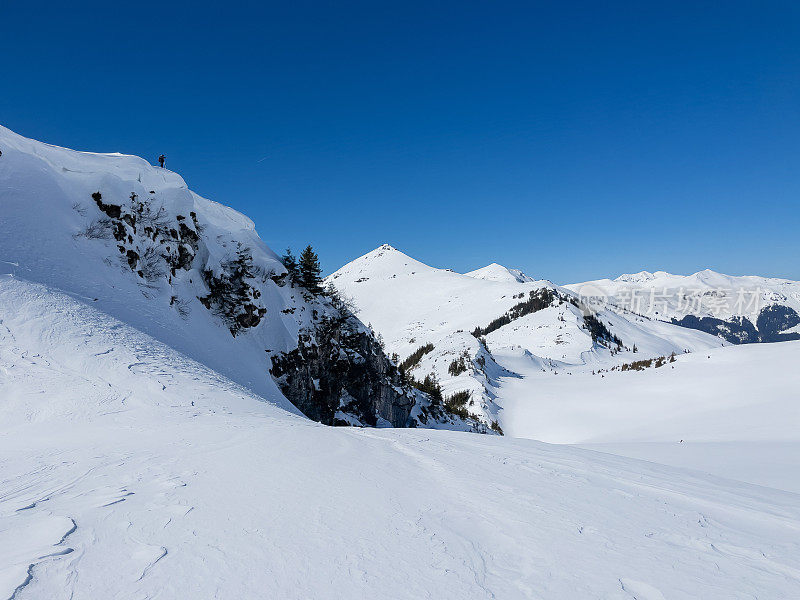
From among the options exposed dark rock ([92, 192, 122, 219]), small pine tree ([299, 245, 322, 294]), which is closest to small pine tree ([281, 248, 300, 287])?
small pine tree ([299, 245, 322, 294])

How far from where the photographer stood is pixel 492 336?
4360 inches

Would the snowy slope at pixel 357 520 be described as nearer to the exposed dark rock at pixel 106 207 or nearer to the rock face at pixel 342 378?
the exposed dark rock at pixel 106 207

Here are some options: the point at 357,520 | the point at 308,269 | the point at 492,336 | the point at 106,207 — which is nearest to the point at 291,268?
the point at 308,269

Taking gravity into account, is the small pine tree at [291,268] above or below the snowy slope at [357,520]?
above

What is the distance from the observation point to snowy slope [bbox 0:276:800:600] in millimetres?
2775

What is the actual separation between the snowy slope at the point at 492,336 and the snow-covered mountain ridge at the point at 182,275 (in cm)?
592

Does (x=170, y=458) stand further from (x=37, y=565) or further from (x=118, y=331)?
(x=118, y=331)

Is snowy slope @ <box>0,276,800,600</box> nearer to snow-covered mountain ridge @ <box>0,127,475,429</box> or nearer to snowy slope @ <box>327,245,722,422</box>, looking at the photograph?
snow-covered mountain ridge @ <box>0,127,475,429</box>

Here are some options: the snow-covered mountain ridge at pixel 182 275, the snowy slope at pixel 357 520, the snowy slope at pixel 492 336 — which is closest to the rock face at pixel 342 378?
the snow-covered mountain ridge at pixel 182 275

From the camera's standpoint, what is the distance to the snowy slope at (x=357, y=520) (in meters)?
2.78

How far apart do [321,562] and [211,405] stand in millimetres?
9076

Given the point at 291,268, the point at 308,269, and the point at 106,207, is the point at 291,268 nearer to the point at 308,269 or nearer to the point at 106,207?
the point at 308,269

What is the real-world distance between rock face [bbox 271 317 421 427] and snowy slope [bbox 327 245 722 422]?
15.2 ft

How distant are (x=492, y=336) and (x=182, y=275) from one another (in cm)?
10011
